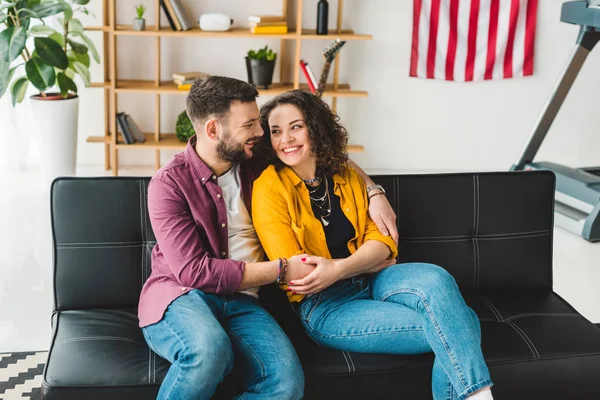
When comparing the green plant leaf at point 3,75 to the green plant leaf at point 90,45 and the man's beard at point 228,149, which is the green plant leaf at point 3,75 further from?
the man's beard at point 228,149

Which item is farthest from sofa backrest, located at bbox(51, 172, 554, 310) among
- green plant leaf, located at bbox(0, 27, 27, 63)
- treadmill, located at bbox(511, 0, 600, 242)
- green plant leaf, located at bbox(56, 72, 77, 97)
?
green plant leaf, located at bbox(56, 72, 77, 97)

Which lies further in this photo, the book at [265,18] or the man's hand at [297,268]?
the book at [265,18]

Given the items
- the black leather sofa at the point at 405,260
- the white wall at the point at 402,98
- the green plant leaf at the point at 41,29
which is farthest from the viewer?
the white wall at the point at 402,98

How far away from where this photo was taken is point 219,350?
186cm

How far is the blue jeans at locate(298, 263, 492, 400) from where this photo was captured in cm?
193

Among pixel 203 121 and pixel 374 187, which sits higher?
pixel 203 121

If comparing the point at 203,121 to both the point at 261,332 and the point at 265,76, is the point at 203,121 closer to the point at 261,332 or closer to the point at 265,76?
the point at 261,332

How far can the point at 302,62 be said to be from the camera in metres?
4.64

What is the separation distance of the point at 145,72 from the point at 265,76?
80 cm

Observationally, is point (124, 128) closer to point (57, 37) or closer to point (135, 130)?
point (135, 130)

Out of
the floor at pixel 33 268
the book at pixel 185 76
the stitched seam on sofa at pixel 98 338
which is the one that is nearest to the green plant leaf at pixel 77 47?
the book at pixel 185 76

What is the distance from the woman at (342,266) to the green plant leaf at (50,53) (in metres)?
2.38

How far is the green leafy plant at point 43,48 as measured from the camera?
415cm

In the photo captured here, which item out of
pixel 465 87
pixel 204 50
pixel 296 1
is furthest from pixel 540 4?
pixel 204 50
